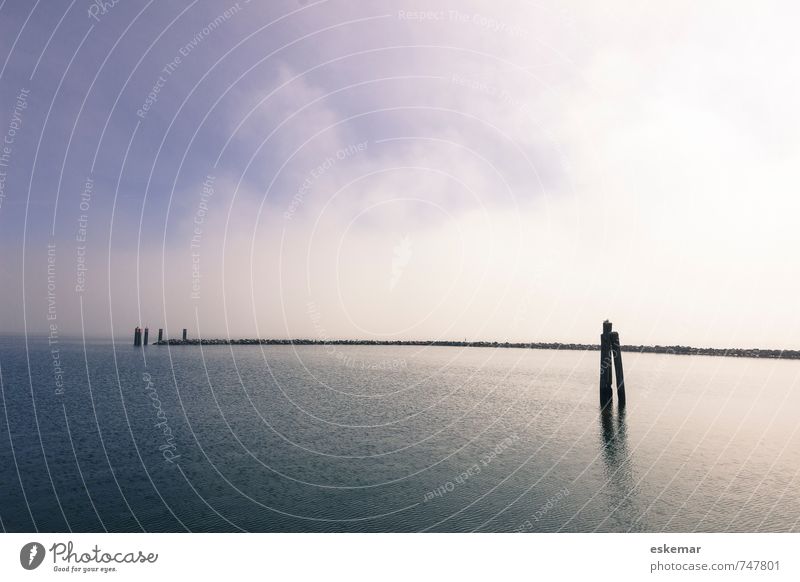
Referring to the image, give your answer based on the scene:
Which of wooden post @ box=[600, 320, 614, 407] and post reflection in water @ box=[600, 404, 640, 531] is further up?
wooden post @ box=[600, 320, 614, 407]

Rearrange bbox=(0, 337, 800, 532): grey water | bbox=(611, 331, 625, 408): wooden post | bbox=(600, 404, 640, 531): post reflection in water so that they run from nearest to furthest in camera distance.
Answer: bbox=(0, 337, 800, 532): grey water
bbox=(600, 404, 640, 531): post reflection in water
bbox=(611, 331, 625, 408): wooden post

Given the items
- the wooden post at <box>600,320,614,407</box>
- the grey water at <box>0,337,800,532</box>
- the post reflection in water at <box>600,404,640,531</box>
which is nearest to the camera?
the grey water at <box>0,337,800,532</box>

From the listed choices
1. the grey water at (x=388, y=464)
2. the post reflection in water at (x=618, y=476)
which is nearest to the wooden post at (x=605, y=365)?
the grey water at (x=388, y=464)

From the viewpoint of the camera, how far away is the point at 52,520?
1145cm

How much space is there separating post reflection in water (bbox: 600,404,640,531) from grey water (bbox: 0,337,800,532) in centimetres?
8

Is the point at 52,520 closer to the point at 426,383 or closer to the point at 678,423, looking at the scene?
the point at 678,423

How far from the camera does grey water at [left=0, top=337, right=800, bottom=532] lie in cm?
1195

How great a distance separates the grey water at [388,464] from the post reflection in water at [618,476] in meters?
0.08

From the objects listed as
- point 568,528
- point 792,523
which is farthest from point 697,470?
point 568,528

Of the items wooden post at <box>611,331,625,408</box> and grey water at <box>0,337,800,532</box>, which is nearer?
grey water at <box>0,337,800,532</box>

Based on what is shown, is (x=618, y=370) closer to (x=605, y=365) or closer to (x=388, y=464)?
(x=605, y=365)

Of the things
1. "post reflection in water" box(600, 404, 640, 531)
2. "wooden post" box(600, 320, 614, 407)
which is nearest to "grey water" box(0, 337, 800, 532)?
"post reflection in water" box(600, 404, 640, 531)

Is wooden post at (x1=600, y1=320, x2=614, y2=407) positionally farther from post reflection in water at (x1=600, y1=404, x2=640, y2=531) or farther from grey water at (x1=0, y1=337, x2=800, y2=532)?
post reflection in water at (x1=600, y1=404, x2=640, y2=531)
